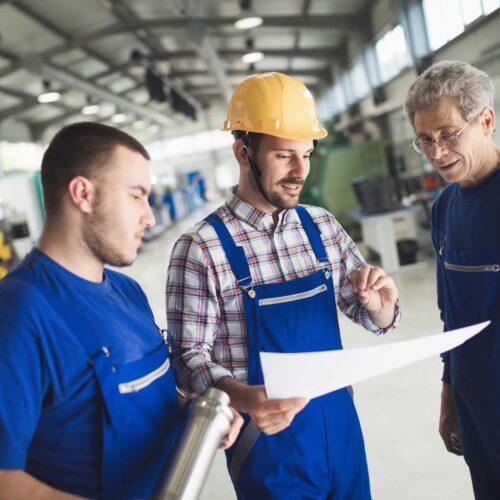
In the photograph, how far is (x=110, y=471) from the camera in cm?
116

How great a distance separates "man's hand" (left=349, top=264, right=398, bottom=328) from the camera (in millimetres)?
1584

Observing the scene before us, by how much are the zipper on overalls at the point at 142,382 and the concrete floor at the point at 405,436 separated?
2.18m

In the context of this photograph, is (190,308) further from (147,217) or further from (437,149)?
(437,149)

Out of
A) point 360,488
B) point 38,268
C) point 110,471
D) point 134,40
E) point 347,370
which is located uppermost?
point 134,40

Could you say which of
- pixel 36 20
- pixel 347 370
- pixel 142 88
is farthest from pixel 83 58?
pixel 347 370

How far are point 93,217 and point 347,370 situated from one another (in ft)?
2.06

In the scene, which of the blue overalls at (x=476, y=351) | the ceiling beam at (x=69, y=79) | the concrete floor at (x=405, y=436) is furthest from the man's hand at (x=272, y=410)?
the ceiling beam at (x=69, y=79)

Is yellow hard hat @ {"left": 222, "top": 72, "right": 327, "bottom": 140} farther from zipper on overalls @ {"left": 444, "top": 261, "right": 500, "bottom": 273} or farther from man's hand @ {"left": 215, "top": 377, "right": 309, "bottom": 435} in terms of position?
man's hand @ {"left": 215, "top": 377, "right": 309, "bottom": 435}

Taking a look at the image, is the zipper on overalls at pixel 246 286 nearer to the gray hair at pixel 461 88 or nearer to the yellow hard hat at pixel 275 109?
the yellow hard hat at pixel 275 109

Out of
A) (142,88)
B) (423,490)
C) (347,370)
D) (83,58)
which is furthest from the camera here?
(142,88)

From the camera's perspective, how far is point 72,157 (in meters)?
1.24

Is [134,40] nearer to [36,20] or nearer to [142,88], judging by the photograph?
[36,20]

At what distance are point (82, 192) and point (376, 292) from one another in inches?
35.3

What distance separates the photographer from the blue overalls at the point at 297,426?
1.57m
